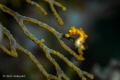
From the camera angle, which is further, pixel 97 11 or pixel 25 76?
pixel 97 11

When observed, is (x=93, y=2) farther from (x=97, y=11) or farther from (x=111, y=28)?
(x=111, y=28)

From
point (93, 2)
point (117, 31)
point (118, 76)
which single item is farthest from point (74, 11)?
point (118, 76)

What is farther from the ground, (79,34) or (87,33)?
(87,33)

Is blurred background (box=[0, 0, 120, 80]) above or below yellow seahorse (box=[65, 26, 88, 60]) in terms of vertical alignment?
above

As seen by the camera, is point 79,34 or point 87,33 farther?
point 87,33

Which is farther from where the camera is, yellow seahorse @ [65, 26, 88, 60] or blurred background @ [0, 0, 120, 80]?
blurred background @ [0, 0, 120, 80]

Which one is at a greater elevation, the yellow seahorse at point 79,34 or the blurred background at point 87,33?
the blurred background at point 87,33

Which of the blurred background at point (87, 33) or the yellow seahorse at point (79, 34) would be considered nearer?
the yellow seahorse at point (79, 34)

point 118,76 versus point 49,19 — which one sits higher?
point 49,19
